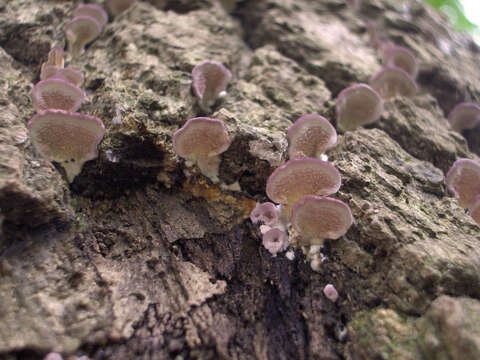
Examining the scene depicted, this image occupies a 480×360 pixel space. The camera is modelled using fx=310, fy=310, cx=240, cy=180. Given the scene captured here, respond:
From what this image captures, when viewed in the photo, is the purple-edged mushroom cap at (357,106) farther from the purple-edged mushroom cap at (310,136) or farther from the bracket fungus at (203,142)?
the bracket fungus at (203,142)

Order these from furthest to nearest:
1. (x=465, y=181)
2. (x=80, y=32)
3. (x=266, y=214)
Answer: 1. (x=80, y=32)
2. (x=465, y=181)
3. (x=266, y=214)

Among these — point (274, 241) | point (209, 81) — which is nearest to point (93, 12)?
point (209, 81)

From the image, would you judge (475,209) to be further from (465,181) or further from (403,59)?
(403,59)

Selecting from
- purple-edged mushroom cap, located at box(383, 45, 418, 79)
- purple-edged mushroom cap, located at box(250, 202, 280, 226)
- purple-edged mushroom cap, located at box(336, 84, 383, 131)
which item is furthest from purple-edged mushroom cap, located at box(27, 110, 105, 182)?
purple-edged mushroom cap, located at box(383, 45, 418, 79)

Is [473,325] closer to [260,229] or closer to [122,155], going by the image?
[260,229]

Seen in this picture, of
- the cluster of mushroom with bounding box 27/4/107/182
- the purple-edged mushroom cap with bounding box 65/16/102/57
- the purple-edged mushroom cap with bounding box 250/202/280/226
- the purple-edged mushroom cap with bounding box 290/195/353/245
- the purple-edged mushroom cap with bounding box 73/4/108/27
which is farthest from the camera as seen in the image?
the purple-edged mushroom cap with bounding box 73/4/108/27

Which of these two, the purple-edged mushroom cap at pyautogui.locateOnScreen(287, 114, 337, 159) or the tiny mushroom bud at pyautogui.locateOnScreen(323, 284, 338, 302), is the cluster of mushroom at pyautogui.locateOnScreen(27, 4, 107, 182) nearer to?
the purple-edged mushroom cap at pyautogui.locateOnScreen(287, 114, 337, 159)

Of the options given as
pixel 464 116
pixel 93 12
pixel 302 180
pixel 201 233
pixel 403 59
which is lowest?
pixel 201 233
